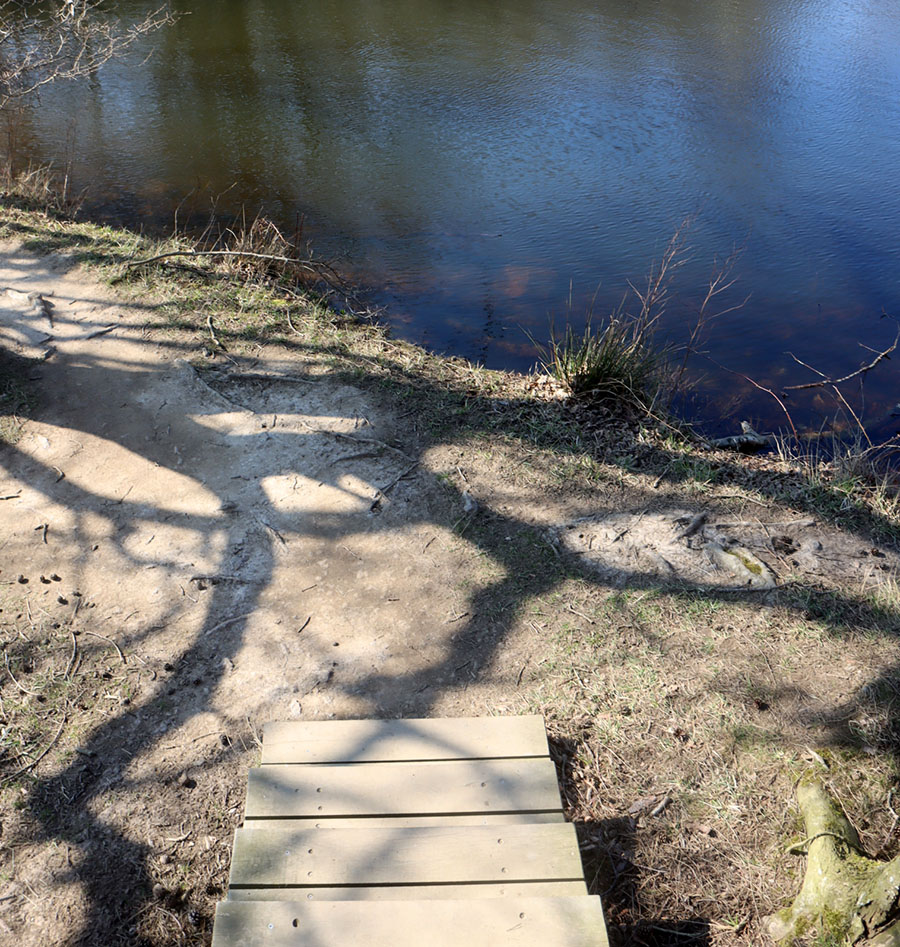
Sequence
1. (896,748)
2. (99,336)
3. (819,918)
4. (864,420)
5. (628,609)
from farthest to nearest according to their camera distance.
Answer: (864,420), (99,336), (628,609), (896,748), (819,918)

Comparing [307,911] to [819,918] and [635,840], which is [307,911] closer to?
[635,840]

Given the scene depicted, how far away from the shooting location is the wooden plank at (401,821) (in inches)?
96.6

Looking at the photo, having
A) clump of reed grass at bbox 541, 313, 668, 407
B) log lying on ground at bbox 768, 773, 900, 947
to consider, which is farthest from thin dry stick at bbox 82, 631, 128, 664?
clump of reed grass at bbox 541, 313, 668, 407

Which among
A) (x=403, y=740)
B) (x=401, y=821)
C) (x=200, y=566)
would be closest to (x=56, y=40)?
(x=200, y=566)

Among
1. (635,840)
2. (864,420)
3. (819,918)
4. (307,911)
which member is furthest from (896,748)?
(864,420)

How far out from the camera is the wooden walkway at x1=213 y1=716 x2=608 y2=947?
214 centimetres

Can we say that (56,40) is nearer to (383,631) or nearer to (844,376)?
(844,376)

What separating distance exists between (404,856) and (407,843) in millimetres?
41

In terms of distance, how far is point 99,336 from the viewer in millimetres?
5297

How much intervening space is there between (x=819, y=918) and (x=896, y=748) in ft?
2.85

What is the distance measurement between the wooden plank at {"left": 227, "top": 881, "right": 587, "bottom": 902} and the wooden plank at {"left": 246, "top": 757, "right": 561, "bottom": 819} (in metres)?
0.26

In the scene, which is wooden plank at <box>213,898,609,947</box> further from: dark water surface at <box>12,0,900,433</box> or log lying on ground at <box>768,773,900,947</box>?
dark water surface at <box>12,0,900,433</box>

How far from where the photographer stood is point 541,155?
926cm

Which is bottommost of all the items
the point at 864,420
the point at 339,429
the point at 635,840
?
the point at 864,420
